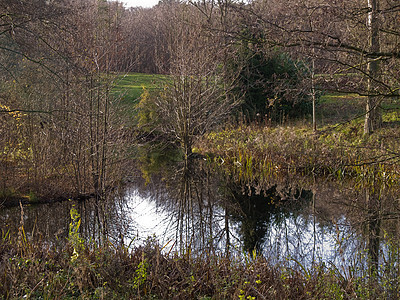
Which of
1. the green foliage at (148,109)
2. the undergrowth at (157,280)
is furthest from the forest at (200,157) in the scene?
the green foliage at (148,109)

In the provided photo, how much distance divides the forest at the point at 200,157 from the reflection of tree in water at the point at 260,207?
0.05 m

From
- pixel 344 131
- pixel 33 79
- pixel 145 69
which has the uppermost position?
pixel 145 69

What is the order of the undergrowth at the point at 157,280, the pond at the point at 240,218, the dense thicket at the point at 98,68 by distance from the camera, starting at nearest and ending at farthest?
the undergrowth at the point at 157,280, the dense thicket at the point at 98,68, the pond at the point at 240,218

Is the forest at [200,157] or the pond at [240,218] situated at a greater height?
the forest at [200,157]

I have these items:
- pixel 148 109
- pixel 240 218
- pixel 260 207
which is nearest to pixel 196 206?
pixel 240 218

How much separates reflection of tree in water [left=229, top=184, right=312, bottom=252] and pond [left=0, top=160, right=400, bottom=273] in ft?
0.06

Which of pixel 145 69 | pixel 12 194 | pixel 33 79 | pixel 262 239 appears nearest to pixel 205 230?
pixel 262 239

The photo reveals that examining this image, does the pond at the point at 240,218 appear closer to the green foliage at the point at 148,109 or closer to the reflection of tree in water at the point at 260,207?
the reflection of tree in water at the point at 260,207

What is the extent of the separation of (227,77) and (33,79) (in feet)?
23.5

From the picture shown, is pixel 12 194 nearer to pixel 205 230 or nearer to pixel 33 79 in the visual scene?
pixel 33 79

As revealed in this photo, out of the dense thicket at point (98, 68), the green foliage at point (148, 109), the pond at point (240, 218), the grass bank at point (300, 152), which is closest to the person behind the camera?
the dense thicket at point (98, 68)

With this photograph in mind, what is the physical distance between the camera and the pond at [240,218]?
20.5ft

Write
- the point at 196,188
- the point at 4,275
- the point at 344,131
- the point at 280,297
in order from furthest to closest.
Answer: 1. the point at 344,131
2. the point at 196,188
3. the point at 4,275
4. the point at 280,297

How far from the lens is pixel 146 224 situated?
25.8ft
